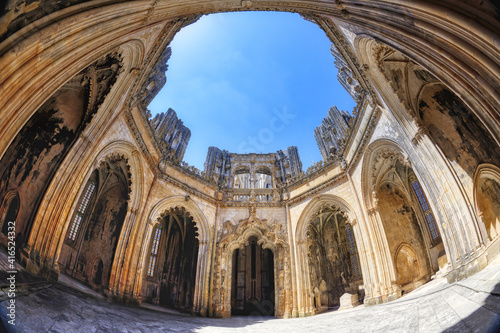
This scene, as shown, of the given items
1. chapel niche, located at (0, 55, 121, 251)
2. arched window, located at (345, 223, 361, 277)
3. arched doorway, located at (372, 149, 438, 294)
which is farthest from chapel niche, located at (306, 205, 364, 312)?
chapel niche, located at (0, 55, 121, 251)

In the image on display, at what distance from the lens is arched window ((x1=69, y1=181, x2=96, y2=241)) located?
15.3 meters

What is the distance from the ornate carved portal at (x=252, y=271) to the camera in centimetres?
1538

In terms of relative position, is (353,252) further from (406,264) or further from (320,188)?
(320,188)

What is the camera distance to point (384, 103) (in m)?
12.1

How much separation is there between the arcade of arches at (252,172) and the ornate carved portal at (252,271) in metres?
0.10

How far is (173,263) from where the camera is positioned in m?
19.3

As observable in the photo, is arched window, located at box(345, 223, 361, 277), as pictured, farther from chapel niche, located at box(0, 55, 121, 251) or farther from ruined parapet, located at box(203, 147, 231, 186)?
chapel niche, located at box(0, 55, 121, 251)

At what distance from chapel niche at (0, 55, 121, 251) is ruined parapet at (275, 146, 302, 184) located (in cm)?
1446

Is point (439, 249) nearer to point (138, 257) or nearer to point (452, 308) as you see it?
point (452, 308)

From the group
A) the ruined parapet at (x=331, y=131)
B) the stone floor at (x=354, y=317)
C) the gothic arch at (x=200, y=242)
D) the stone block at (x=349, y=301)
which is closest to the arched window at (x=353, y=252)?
the stone block at (x=349, y=301)

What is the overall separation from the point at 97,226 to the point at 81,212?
1.53 metres

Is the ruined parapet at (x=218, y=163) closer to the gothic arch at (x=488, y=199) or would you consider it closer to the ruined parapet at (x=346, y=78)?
the ruined parapet at (x=346, y=78)

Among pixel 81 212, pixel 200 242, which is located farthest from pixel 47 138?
pixel 200 242

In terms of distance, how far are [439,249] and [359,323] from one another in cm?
826
